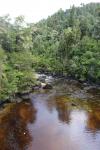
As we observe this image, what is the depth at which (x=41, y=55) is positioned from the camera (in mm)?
89750

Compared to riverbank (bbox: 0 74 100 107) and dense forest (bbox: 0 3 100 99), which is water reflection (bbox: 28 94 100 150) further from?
dense forest (bbox: 0 3 100 99)

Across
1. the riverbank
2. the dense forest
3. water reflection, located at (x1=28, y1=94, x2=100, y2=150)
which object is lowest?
water reflection, located at (x1=28, y1=94, x2=100, y2=150)

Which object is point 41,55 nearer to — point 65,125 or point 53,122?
point 53,122

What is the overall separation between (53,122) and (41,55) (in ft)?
155

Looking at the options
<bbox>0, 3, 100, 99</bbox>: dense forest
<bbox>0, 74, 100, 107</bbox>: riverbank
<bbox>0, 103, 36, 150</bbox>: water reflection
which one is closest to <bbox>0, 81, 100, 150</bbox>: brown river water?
<bbox>0, 103, 36, 150</bbox>: water reflection

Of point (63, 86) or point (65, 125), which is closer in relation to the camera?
point (65, 125)

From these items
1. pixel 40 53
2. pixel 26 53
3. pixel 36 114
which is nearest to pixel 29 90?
pixel 26 53

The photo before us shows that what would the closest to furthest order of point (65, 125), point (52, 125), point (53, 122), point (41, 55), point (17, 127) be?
point (17, 127)
point (65, 125)
point (52, 125)
point (53, 122)
point (41, 55)

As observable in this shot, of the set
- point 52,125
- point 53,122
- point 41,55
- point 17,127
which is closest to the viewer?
point 17,127

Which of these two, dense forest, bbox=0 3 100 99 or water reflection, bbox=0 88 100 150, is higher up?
dense forest, bbox=0 3 100 99

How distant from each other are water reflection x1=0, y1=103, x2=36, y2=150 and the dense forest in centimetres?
369

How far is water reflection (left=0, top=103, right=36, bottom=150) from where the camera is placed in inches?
1464

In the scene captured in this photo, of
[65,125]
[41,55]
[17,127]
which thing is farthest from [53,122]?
[41,55]

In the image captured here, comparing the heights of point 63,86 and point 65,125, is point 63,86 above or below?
above
